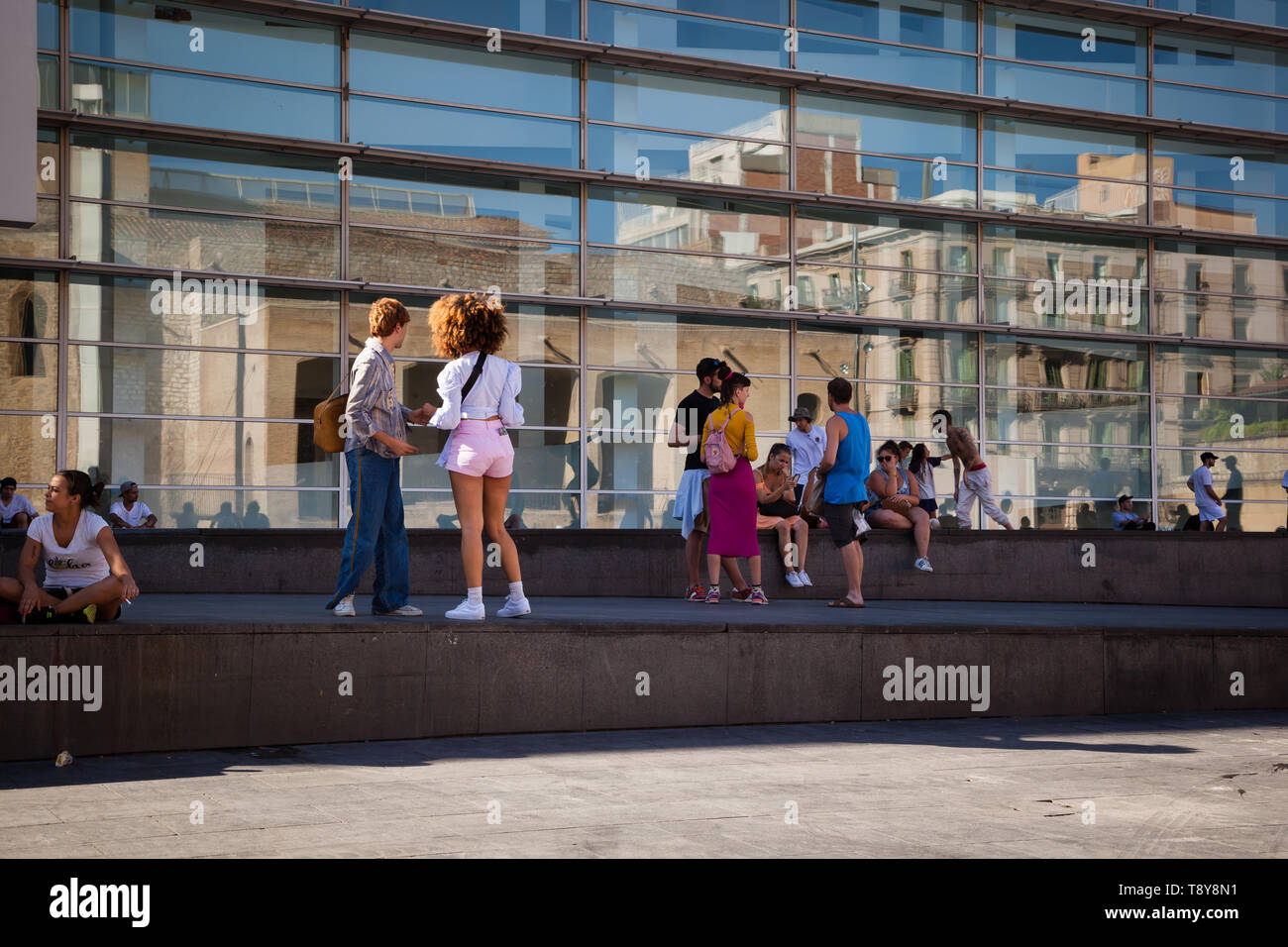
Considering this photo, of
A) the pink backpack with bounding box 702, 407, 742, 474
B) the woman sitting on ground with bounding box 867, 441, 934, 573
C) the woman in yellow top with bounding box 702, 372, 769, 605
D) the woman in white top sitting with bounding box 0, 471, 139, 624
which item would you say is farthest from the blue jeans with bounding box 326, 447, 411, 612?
the woman sitting on ground with bounding box 867, 441, 934, 573

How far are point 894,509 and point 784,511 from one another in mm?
1863

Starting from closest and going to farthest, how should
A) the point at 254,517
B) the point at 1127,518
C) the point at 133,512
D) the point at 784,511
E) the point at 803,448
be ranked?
the point at 784,511 < the point at 803,448 < the point at 133,512 < the point at 254,517 < the point at 1127,518

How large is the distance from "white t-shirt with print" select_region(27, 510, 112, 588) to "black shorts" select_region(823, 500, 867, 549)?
5.65m

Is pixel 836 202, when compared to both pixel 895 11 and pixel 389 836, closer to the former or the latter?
pixel 895 11

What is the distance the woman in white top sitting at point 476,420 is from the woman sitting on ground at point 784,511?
17.5 feet

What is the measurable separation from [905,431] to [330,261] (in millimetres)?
10432

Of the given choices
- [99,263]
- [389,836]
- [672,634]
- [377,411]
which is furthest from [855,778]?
[99,263]

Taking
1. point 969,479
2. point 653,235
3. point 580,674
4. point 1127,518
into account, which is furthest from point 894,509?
point 1127,518

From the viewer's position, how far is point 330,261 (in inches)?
839

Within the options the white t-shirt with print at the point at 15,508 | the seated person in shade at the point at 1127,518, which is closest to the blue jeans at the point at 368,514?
the white t-shirt with print at the point at 15,508

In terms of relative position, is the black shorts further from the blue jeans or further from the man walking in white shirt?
the man walking in white shirt

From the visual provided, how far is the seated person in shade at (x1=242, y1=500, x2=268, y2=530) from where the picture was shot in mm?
20516

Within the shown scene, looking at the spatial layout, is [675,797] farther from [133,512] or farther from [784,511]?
[133,512]

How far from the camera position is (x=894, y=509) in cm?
1480
